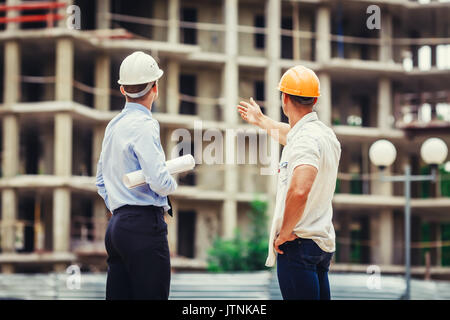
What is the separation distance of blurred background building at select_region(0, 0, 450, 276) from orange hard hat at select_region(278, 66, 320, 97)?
28.1 m

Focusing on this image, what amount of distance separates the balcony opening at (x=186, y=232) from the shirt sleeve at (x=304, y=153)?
32.6 metres

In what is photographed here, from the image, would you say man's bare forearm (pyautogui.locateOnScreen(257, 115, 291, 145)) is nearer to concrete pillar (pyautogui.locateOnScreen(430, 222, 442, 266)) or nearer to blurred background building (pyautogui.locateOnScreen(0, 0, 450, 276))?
blurred background building (pyautogui.locateOnScreen(0, 0, 450, 276))

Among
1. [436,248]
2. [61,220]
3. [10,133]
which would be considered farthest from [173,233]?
[436,248]

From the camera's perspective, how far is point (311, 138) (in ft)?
17.9

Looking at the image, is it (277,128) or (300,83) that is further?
(277,128)

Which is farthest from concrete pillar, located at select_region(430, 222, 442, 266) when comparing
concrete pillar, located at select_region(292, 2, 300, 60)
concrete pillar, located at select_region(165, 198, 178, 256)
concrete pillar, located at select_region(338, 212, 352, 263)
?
concrete pillar, located at select_region(165, 198, 178, 256)

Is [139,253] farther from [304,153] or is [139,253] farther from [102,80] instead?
[102,80]

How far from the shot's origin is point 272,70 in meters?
37.8

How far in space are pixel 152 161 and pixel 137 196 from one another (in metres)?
0.24

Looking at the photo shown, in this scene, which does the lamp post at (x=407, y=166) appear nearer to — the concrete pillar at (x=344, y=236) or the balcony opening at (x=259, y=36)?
the concrete pillar at (x=344, y=236)

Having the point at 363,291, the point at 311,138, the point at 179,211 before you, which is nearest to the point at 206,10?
the point at 179,211

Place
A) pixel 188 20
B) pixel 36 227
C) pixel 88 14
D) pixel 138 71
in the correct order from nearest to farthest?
pixel 138 71 → pixel 36 227 → pixel 88 14 → pixel 188 20
